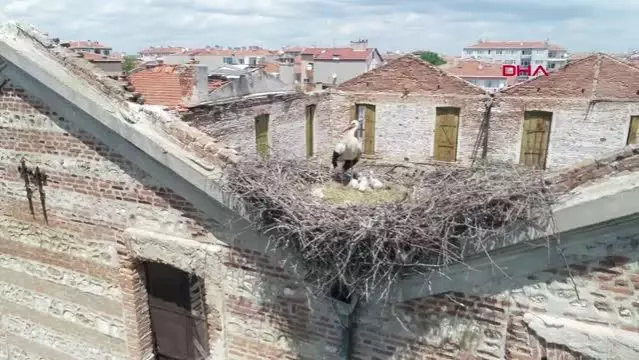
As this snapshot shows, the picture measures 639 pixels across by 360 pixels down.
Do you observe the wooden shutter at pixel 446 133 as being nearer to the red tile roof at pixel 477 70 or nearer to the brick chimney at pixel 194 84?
the brick chimney at pixel 194 84

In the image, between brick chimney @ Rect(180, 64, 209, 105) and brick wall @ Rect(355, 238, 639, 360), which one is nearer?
brick wall @ Rect(355, 238, 639, 360)

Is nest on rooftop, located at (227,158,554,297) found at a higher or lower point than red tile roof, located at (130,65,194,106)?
lower

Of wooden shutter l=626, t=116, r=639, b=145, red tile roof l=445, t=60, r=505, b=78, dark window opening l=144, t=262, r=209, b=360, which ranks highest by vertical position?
red tile roof l=445, t=60, r=505, b=78

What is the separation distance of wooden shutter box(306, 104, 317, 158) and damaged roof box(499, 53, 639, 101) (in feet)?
29.8

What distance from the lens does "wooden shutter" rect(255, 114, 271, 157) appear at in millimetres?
17766

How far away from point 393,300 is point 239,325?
1790 mm

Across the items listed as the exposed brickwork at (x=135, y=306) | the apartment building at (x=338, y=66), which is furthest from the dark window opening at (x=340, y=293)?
the apartment building at (x=338, y=66)

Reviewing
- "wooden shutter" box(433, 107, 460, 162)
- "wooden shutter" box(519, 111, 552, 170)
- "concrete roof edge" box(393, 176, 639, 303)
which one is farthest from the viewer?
"wooden shutter" box(433, 107, 460, 162)

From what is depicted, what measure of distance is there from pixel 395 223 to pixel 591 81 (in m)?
17.2

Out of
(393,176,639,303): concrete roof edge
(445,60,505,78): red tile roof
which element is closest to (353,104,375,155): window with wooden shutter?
(393,176,639,303): concrete roof edge

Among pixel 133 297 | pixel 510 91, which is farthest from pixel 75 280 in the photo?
pixel 510 91

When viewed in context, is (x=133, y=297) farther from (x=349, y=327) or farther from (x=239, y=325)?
(x=349, y=327)

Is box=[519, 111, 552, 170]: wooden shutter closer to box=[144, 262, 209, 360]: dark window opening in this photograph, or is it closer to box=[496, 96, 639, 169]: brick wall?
box=[496, 96, 639, 169]: brick wall

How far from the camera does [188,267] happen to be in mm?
4785
